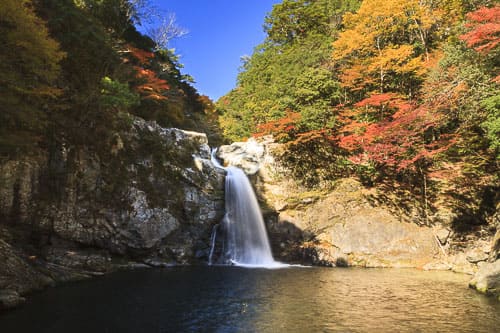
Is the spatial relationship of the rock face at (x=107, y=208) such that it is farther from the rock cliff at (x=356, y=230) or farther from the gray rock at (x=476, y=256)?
the gray rock at (x=476, y=256)

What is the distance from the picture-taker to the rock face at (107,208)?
1406 centimetres

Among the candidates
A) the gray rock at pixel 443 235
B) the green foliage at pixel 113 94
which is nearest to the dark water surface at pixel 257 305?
the gray rock at pixel 443 235

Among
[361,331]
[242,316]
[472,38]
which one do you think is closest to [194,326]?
[242,316]

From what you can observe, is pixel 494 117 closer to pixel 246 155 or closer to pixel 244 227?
pixel 244 227

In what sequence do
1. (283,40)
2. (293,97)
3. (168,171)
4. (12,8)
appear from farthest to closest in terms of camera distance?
(283,40) → (293,97) → (168,171) → (12,8)

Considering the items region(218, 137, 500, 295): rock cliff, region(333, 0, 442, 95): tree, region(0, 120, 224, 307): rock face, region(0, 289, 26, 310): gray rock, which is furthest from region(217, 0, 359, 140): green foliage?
region(0, 289, 26, 310): gray rock

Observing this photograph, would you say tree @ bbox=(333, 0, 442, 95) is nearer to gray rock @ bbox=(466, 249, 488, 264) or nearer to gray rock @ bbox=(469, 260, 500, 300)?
gray rock @ bbox=(466, 249, 488, 264)

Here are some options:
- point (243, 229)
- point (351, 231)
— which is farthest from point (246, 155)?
point (351, 231)

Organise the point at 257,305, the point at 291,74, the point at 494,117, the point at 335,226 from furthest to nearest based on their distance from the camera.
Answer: the point at 291,74
the point at 335,226
the point at 494,117
the point at 257,305

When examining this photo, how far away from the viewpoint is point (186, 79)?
41.1m

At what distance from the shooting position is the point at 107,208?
17484 mm

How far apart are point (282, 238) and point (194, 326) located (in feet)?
45.6

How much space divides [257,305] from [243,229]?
448 inches

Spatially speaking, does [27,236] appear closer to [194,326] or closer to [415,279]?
[194,326]
